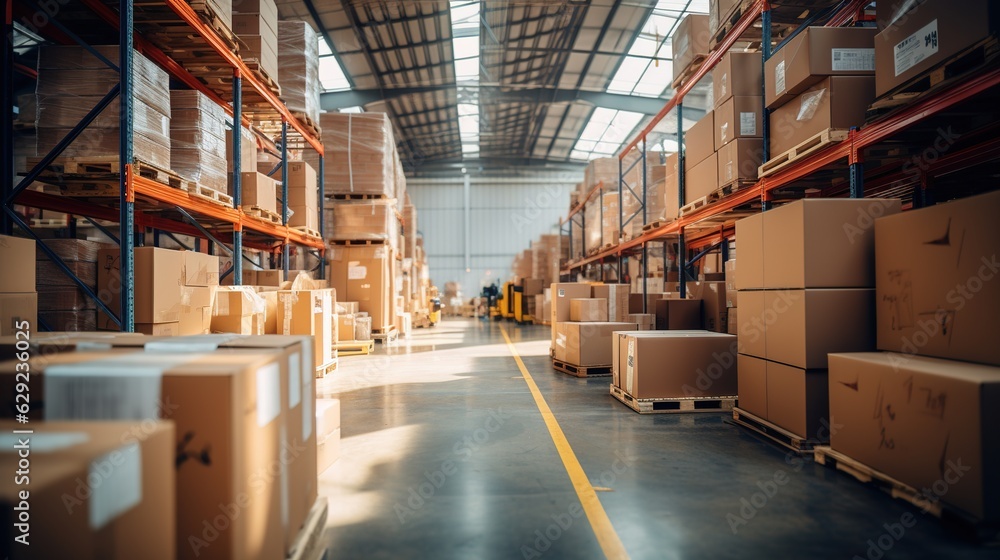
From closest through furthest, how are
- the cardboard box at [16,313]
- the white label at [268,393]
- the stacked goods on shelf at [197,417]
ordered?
the stacked goods on shelf at [197,417]
the white label at [268,393]
the cardboard box at [16,313]

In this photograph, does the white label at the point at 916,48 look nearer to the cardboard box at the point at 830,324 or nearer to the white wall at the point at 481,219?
the cardboard box at the point at 830,324

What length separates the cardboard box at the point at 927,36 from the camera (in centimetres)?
311

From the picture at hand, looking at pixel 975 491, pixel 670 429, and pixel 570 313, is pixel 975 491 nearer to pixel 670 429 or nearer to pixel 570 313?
pixel 670 429

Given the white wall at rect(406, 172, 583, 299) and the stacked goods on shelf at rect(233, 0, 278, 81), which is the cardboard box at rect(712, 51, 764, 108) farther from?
the white wall at rect(406, 172, 583, 299)

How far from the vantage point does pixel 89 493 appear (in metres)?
1.12

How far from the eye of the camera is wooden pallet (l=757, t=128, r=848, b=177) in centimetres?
441

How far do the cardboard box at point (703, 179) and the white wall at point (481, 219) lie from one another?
820 inches

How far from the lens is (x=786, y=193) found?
21.0 feet

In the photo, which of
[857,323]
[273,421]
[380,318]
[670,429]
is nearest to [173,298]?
[273,421]

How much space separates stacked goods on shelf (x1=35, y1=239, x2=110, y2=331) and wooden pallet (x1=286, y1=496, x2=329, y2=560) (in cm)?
357

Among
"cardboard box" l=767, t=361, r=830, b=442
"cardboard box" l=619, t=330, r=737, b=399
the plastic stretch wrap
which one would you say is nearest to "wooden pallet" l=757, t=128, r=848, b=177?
"cardboard box" l=619, t=330, r=737, b=399

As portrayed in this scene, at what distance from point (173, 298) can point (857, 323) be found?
5.43 m

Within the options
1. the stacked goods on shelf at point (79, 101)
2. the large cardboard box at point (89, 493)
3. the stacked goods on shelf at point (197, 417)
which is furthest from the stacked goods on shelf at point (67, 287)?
the large cardboard box at point (89, 493)

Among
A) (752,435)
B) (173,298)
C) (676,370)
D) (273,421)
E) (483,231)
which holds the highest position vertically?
(483,231)
